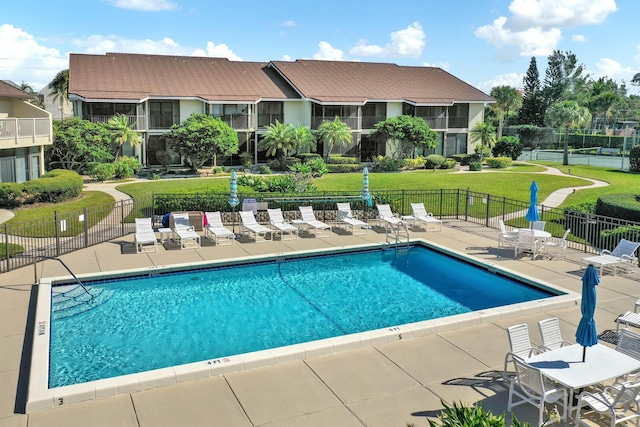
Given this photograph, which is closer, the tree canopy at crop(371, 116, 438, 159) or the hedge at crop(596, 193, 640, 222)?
the hedge at crop(596, 193, 640, 222)

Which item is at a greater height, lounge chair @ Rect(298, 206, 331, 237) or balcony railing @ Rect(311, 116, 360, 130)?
balcony railing @ Rect(311, 116, 360, 130)

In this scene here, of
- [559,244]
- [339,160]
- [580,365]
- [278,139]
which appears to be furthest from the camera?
[339,160]

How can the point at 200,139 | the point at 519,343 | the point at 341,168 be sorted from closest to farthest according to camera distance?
the point at 519,343 < the point at 200,139 < the point at 341,168

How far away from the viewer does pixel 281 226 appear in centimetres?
1931

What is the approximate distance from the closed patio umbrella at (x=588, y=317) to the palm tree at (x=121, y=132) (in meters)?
32.4

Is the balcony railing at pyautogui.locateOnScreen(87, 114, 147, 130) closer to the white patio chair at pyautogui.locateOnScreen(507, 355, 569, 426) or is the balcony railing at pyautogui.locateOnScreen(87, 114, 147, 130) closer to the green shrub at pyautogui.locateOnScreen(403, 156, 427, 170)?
the green shrub at pyautogui.locateOnScreen(403, 156, 427, 170)

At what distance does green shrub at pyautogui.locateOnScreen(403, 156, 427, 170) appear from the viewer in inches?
1639

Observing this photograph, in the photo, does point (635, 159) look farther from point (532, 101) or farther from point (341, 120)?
point (532, 101)

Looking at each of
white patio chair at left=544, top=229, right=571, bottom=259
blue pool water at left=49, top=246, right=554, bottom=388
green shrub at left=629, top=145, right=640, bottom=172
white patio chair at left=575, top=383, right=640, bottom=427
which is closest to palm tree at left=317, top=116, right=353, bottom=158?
green shrub at left=629, top=145, right=640, bottom=172

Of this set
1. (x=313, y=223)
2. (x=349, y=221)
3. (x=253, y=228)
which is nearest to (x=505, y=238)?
(x=349, y=221)

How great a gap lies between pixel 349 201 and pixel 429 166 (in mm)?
21903

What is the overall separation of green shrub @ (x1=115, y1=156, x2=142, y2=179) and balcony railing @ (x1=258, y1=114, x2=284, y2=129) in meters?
11.7

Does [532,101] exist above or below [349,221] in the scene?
above

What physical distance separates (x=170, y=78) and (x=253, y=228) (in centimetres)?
2822
